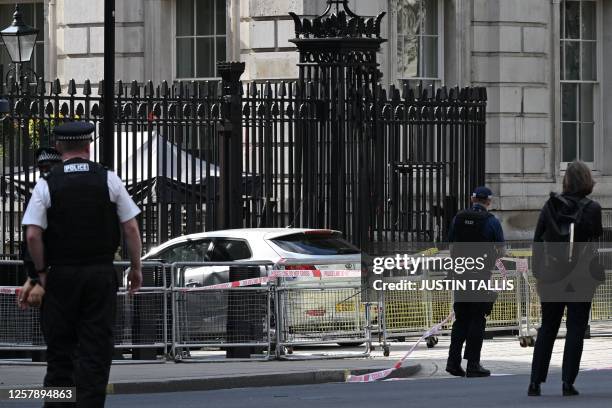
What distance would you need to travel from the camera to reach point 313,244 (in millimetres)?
21109

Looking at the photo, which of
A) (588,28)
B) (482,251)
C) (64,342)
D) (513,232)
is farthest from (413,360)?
(588,28)

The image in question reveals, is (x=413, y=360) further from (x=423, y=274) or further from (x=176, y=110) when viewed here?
(x=176, y=110)

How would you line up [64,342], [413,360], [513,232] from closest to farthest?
[64,342]
[413,360]
[513,232]

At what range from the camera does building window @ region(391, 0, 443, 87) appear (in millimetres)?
31797

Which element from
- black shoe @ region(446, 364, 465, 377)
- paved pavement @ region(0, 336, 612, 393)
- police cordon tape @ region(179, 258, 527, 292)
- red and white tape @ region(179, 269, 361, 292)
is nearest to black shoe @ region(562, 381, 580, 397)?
black shoe @ region(446, 364, 465, 377)

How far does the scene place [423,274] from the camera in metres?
21.5

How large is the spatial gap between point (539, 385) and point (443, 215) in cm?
1007

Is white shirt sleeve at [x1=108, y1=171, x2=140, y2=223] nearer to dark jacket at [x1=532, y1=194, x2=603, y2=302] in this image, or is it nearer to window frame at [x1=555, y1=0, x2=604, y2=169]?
dark jacket at [x1=532, y1=194, x2=603, y2=302]

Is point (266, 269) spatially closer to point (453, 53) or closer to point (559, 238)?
point (559, 238)

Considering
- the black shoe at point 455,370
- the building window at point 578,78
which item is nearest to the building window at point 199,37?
the building window at point 578,78

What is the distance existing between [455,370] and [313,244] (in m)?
4.46

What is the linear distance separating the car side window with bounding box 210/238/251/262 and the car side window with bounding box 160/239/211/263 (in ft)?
0.45

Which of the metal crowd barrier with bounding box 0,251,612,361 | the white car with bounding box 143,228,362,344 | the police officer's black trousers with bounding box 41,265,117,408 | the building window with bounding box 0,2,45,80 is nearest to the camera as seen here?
the police officer's black trousers with bounding box 41,265,117,408

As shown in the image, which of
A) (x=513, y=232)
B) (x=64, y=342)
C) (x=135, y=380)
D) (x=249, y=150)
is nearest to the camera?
(x=64, y=342)
